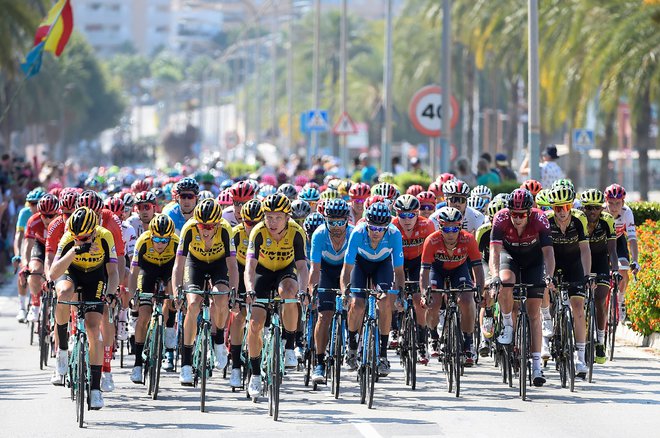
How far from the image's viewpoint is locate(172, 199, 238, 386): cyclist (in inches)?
539

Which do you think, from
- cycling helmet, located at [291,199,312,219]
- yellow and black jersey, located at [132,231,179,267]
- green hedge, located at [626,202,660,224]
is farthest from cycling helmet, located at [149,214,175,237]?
green hedge, located at [626,202,660,224]

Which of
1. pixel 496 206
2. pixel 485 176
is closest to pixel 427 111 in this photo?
pixel 485 176

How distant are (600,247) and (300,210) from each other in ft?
10.00

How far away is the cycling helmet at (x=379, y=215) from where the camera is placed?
13773mm

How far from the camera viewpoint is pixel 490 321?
1519cm

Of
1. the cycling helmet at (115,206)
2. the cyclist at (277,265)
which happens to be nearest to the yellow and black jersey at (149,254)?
the cyclist at (277,265)

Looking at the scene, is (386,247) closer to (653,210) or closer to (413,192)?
(413,192)

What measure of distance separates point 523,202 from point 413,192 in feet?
15.9

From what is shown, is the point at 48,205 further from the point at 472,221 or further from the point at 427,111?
the point at 427,111

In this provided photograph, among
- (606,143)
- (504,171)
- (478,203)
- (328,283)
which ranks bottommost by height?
(328,283)

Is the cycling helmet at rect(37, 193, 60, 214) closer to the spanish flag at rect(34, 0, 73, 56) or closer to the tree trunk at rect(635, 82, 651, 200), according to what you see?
the spanish flag at rect(34, 0, 73, 56)

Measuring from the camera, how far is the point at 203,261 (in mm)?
13969

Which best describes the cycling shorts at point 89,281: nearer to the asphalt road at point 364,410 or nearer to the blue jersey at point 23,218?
the asphalt road at point 364,410

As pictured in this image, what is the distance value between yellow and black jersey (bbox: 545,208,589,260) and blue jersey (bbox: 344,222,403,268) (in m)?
1.68
